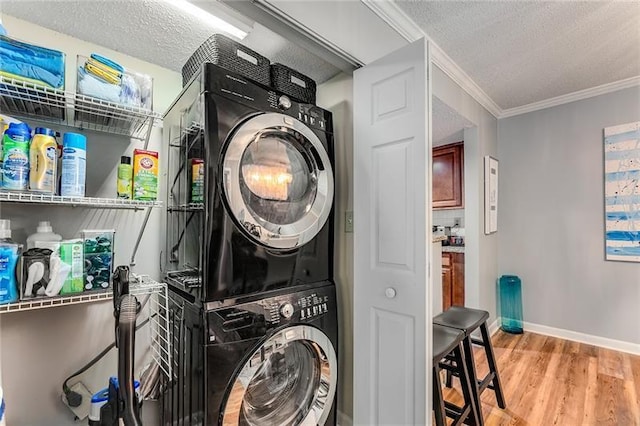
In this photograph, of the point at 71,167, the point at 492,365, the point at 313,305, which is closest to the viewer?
the point at 71,167

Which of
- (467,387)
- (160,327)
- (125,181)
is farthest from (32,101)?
(467,387)

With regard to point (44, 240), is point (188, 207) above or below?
above

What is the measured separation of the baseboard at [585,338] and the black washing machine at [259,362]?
2.84 m

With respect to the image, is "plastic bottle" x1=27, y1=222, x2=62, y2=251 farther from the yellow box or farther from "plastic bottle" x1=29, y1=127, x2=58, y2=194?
the yellow box

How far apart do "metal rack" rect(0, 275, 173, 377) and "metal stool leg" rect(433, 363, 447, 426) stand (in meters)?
1.21

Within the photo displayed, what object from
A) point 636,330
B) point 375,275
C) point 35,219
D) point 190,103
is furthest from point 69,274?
point 636,330

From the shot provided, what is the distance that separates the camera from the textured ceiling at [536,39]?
1713mm

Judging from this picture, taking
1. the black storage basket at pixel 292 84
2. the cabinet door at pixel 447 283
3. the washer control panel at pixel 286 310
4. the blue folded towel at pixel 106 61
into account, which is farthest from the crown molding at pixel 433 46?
the cabinet door at pixel 447 283

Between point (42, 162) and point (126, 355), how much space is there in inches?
27.9

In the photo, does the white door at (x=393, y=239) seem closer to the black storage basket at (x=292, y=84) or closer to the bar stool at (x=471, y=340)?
the black storage basket at (x=292, y=84)

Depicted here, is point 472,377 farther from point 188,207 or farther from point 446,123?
point 446,123

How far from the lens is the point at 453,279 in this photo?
332 cm

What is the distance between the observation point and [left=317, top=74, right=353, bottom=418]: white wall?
5.43ft

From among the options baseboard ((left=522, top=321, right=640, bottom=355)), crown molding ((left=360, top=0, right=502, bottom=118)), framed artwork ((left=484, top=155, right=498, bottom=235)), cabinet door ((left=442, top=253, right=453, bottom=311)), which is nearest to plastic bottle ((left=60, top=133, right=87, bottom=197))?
crown molding ((left=360, top=0, right=502, bottom=118))
